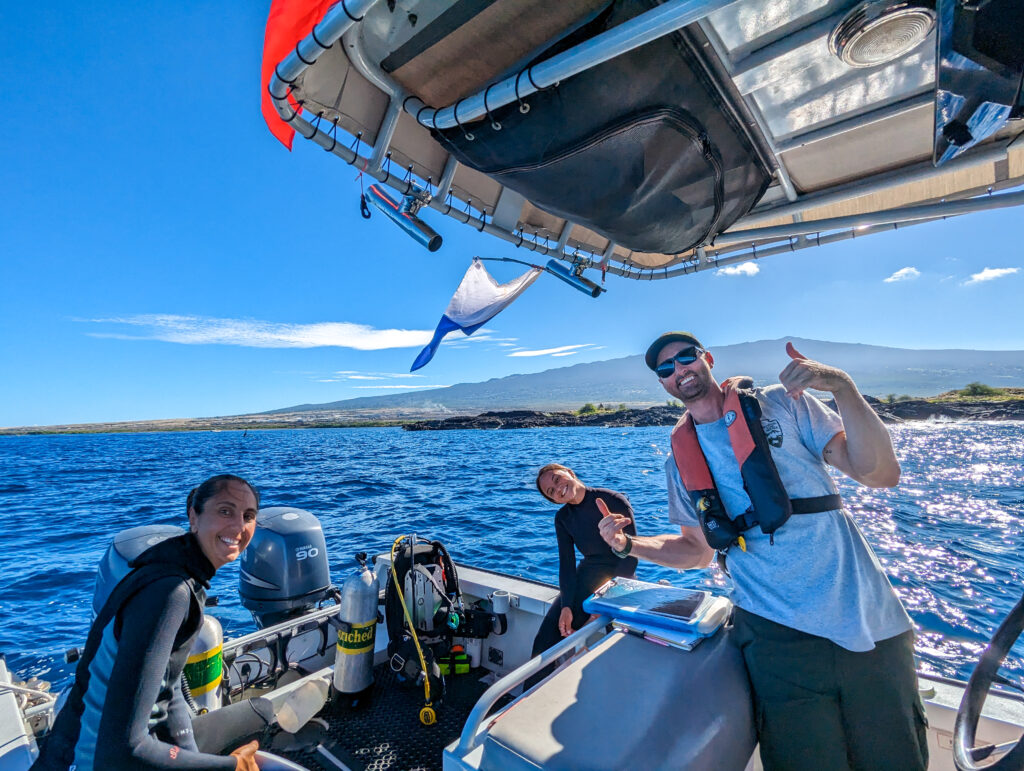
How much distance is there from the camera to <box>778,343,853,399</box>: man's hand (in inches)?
65.1

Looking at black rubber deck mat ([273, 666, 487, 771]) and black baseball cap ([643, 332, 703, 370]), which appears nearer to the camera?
black baseball cap ([643, 332, 703, 370])

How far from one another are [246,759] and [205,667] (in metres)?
1.19

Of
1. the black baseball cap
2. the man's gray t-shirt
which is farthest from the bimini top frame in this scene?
the man's gray t-shirt

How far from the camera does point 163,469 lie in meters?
34.2

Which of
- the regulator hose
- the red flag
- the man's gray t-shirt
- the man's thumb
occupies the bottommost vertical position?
the regulator hose

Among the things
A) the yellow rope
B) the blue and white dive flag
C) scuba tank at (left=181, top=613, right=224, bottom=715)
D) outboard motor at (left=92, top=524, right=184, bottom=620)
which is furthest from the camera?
the blue and white dive flag

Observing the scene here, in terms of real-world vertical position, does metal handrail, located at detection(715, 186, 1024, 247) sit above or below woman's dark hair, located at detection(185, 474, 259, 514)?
above

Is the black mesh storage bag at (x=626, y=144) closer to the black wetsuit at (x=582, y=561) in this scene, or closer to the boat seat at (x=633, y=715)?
the boat seat at (x=633, y=715)

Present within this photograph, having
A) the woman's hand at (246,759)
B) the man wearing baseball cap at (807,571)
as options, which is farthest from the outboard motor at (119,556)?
the man wearing baseball cap at (807,571)

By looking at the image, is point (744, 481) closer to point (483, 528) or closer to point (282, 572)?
point (282, 572)

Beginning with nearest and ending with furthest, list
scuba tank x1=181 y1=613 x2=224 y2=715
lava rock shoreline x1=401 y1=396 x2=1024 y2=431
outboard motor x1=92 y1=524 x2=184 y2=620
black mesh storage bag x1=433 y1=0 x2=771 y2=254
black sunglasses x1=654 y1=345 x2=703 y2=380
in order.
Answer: black mesh storage bag x1=433 y1=0 x2=771 y2=254 → black sunglasses x1=654 y1=345 x2=703 y2=380 → scuba tank x1=181 y1=613 x2=224 y2=715 → outboard motor x1=92 y1=524 x2=184 y2=620 → lava rock shoreline x1=401 y1=396 x2=1024 y2=431

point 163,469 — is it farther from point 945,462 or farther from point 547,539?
point 945,462

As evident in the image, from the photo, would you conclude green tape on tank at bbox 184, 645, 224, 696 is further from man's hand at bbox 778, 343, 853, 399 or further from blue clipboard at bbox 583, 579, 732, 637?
man's hand at bbox 778, 343, 853, 399

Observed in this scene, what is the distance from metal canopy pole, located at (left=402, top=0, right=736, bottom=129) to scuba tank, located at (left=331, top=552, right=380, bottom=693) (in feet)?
10.4
